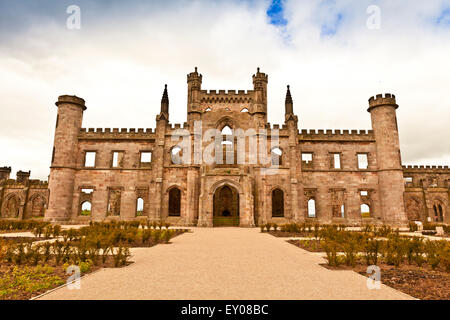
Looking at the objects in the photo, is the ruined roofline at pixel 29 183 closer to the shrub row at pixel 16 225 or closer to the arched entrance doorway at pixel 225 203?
the shrub row at pixel 16 225

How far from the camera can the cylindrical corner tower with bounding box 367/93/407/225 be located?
84.8 feet

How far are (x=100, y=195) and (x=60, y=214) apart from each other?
12.8 feet

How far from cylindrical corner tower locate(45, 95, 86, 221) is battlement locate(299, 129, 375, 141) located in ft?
79.1

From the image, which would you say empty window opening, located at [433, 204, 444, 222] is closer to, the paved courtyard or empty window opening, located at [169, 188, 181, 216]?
empty window opening, located at [169, 188, 181, 216]

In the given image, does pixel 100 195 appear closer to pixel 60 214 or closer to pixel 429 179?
pixel 60 214

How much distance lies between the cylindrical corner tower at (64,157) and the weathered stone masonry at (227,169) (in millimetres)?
89

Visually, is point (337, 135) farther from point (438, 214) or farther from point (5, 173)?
point (5, 173)

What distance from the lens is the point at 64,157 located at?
26.8 metres

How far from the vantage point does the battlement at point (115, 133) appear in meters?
28.2

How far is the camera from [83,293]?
4695 mm

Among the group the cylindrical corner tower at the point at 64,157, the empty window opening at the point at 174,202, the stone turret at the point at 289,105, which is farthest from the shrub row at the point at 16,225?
the stone turret at the point at 289,105

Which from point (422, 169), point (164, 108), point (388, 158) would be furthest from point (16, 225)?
point (422, 169)

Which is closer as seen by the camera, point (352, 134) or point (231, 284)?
point (231, 284)
